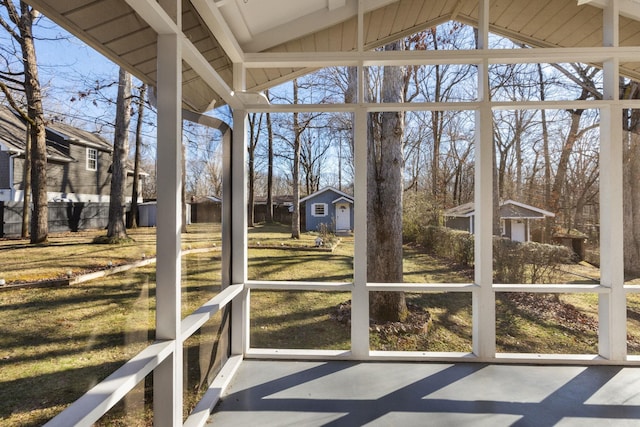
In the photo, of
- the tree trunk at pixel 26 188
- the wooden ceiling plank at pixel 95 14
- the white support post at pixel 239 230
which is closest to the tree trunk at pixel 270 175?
the white support post at pixel 239 230

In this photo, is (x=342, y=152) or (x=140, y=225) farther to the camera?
(x=342, y=152)

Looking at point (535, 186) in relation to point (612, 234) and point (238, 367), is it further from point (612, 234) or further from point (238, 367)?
point (238, 367)

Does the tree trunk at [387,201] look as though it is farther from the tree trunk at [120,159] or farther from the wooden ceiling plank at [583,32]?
the tree trunk at [120,159]

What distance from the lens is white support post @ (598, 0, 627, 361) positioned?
302cm

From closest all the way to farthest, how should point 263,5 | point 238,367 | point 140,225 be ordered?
point 140,225, point 263,5, point 238,367

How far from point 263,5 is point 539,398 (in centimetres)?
366

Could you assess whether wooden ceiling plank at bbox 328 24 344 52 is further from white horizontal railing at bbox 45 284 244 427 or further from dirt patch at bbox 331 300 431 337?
dirt patch at bbox 331 300 431 337

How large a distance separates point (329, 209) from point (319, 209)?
6.1 inches

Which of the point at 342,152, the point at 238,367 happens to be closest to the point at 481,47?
the point at 342,152

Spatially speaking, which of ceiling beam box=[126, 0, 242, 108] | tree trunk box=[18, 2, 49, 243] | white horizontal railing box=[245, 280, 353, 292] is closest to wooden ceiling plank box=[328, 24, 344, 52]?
ceiling beam box=[126, 0, 242, 108]

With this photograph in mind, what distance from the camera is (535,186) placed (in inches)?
174

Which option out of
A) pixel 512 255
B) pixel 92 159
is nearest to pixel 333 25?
pixel 92 159

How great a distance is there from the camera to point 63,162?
121 centimetres

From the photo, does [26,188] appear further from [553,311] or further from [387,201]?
[553,311]
